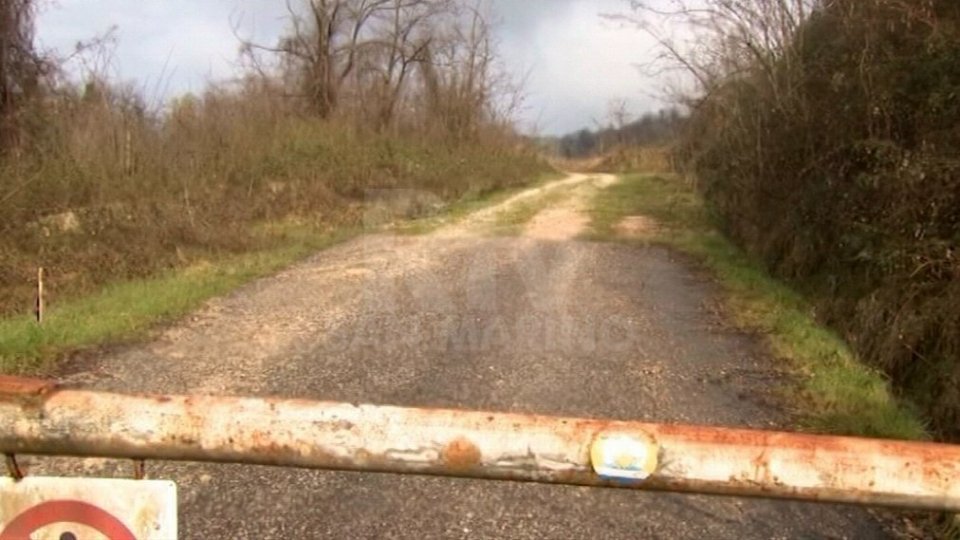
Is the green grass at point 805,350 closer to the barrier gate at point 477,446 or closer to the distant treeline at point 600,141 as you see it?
the barrier gate at point 477,446

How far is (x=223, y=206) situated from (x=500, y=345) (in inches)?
377

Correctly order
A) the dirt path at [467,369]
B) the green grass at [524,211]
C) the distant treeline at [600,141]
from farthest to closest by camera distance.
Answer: the distant treeline at [600,141]
the green grass at [524,211]
the dirt path at [467,369]

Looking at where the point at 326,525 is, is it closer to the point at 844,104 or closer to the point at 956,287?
the point at 956,287

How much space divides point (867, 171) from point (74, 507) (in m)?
8.16

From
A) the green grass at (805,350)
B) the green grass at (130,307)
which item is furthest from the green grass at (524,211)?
the green grass at (130,307)

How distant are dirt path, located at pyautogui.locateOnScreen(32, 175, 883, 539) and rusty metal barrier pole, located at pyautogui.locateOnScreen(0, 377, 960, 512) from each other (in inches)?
75.7

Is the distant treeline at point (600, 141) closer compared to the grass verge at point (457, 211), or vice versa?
the grass verge at point (457, 211)

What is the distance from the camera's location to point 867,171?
8.69 meters

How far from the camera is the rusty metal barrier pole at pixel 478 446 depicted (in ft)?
6.77

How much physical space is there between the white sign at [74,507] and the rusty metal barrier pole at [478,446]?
79 millimetres

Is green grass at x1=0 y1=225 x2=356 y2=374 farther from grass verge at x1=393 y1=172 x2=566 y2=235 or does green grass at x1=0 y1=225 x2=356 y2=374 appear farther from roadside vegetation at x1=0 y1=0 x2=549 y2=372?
grass verge at x1=393 y1=172 x2=566 y2=235

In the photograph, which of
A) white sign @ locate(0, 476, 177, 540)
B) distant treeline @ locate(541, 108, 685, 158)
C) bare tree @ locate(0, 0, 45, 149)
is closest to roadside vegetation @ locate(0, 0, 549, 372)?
bare tree @ locate(0, 0, 45, 149)

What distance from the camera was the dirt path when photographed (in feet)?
13.6

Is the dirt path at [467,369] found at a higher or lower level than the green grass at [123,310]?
lower
